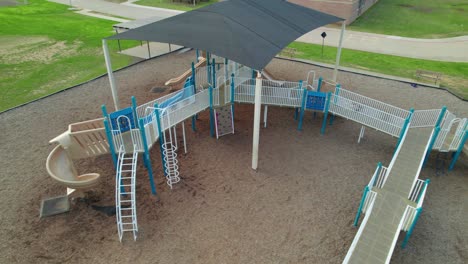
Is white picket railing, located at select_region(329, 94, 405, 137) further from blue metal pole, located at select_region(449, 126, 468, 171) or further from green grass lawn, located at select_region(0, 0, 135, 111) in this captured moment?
green grass lawn, located at select_region(0, 0, 135, 111)

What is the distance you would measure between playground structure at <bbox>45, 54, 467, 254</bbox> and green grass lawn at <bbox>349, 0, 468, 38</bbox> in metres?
21.2

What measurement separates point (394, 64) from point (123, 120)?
20007mm

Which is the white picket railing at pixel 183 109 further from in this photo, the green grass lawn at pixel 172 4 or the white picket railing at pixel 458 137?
the green grass lawn at pixel 172 4

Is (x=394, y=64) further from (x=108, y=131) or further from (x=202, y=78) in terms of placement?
(x=108, y=131)

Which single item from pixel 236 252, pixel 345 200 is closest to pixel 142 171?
pixel 236 252

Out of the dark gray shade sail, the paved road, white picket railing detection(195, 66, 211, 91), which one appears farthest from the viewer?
the paved road

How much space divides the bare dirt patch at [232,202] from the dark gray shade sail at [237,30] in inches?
170

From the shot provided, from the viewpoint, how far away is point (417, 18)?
36219mm

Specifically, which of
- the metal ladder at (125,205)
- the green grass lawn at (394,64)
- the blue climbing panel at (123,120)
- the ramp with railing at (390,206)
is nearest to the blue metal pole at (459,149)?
the ramp with railing at (390,206)

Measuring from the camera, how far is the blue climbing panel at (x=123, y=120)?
1067 centimetres

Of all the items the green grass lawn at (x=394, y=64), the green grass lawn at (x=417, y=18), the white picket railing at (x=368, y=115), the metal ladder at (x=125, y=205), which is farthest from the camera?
the green grass lawn at (x=417, y=18)

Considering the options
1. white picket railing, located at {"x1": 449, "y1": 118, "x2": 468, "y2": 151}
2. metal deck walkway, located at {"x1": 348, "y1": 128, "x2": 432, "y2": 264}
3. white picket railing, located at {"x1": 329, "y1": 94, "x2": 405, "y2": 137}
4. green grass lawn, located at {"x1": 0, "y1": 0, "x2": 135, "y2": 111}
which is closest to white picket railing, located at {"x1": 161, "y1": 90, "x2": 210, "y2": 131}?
white picket railing, located at {"x1": 329, "y1": 94, "x2": 405, "y2": 137}

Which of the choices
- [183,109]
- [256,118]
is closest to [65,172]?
[183,109]

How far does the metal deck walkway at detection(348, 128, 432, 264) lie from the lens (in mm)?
7871
